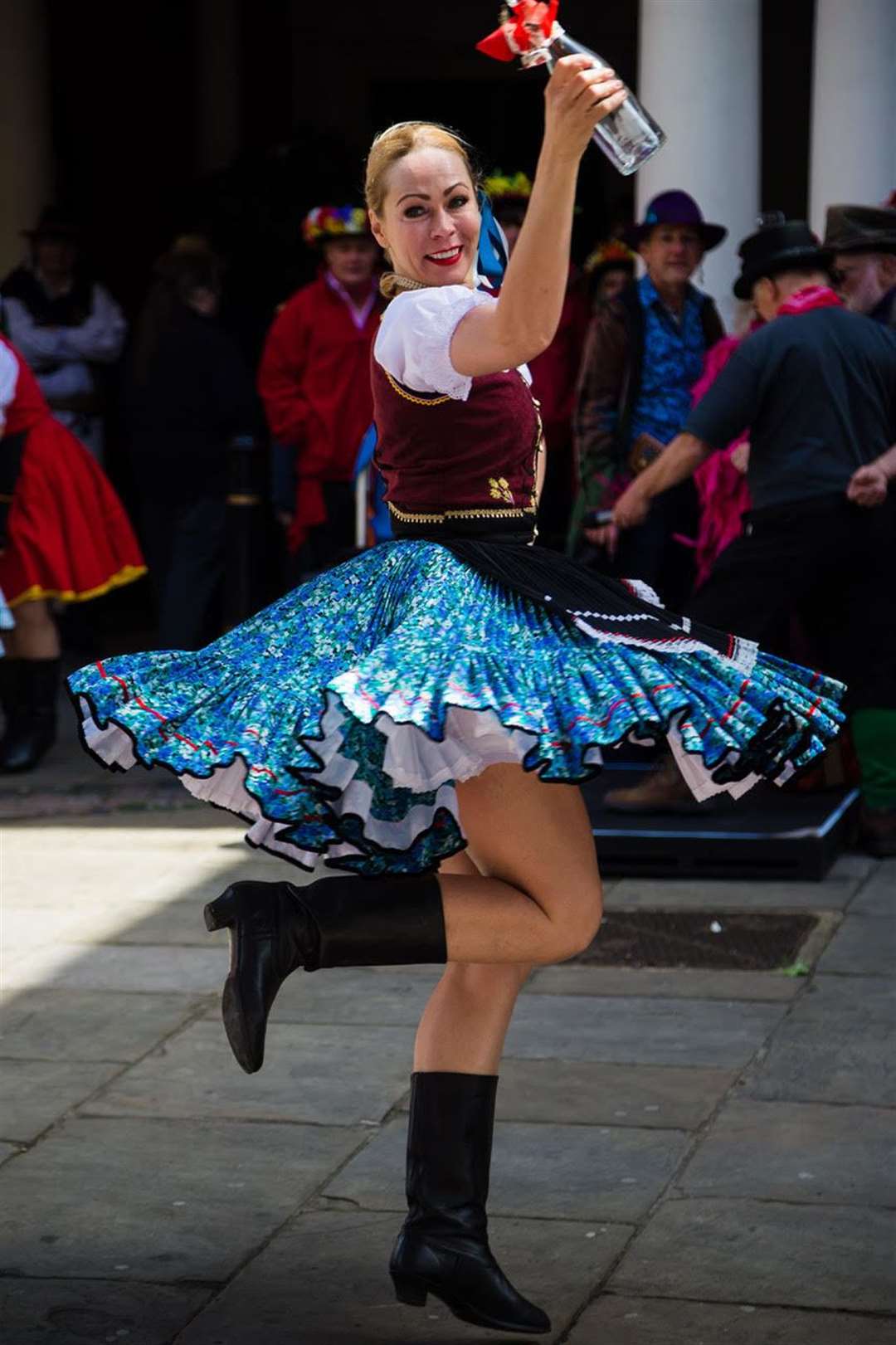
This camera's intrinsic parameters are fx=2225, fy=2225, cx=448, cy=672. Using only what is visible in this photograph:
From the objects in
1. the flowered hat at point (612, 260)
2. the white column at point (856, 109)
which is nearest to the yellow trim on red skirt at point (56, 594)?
the flowered hat at point (612, 260)

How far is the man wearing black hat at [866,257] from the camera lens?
6.88 metres

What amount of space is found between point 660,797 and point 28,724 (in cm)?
273

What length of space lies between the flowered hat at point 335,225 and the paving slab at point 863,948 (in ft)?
12.5

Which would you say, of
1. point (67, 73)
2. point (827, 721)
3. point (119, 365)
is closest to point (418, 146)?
point (827, 721)

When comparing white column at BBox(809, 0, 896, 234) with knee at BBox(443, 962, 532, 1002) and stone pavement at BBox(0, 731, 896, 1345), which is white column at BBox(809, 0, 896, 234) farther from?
knee at BBox(443, 962, 532, 1002)

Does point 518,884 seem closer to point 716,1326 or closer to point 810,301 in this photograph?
point 716,1326

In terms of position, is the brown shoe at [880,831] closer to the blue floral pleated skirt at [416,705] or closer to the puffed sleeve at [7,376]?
the puffed sleeve at [7,376]

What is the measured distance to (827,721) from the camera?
322cm

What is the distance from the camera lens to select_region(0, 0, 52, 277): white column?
455 inches

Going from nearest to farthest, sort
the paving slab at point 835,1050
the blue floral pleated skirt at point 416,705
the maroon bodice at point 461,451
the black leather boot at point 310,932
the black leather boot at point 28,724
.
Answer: the blue floral pleated skirt at point 416,705 → the black leather boot at point 310,932 → the maroon bodice at point 461,451 → the paving slab at point 835,1050 → the black leather boot at point 28,724

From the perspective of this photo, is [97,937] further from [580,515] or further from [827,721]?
[827,721]

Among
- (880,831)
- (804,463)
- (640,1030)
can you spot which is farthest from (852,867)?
(640,1030)

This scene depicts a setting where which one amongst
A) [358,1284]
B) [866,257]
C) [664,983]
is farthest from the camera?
[866,257]

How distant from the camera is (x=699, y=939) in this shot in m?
5.73
